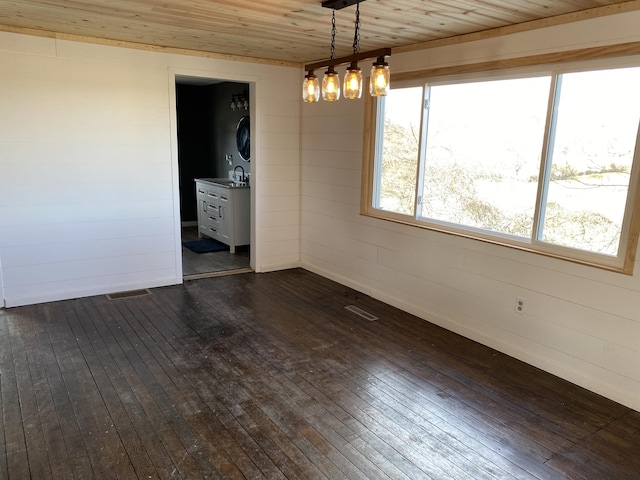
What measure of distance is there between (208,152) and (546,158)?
625 centimetres

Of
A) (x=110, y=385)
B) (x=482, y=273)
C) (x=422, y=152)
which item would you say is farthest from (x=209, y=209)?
(x=482, y=273)

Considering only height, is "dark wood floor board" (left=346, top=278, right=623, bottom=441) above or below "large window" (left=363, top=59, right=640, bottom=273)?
below

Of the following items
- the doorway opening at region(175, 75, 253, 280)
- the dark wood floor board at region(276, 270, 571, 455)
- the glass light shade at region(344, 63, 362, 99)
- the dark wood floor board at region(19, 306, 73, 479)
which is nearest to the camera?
the dark wood floor board at region(19, 306, 73, 479)

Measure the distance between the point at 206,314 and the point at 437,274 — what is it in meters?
2.13

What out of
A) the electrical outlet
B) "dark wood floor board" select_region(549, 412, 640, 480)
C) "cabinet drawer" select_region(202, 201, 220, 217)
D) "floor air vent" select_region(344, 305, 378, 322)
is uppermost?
"cabinet drawer" select_region(202, 201, 220, 217)

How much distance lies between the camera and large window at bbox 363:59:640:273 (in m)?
2.88

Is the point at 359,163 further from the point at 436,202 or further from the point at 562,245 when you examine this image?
the point at 562,245

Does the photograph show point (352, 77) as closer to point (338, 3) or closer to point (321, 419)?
point (338, 3)

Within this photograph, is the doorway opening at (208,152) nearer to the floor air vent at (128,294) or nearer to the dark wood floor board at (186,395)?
the floor air vent at (128,294)

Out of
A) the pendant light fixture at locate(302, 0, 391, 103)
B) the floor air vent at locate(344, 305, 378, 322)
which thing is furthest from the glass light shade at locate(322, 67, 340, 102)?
the floor air vent at locate(344, 305, 378, 322)

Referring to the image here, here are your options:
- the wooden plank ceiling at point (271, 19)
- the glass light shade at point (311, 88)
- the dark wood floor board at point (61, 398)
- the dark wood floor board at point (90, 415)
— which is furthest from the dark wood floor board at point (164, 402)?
the wooden plank ceiling at point (271, 19)

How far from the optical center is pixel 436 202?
408 cm

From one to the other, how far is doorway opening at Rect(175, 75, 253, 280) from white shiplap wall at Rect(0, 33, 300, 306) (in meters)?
1.33

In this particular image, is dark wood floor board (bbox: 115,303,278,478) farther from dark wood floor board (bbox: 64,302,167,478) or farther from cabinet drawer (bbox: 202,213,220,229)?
cabinet drawer (bbox: 202,213,220,229)
